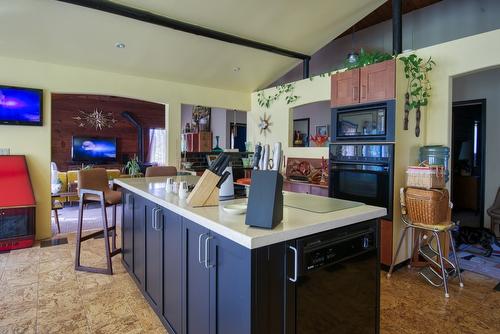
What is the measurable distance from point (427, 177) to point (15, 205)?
4.62m

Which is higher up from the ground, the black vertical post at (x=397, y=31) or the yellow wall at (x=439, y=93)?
the black vertical post at (x=397, y=31)

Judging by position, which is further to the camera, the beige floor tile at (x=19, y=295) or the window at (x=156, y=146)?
the window at (x=156, y=146)

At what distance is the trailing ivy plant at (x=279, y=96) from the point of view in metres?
5.13

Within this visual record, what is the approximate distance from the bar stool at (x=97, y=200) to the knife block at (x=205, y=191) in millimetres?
1568

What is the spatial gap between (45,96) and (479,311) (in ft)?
17.4

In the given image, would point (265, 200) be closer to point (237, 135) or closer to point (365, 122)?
point (365, 122)

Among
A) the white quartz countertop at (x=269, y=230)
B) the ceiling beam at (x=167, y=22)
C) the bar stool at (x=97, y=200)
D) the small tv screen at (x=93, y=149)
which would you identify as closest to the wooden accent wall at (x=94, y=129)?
the small tv screen at (x=93, y=149)

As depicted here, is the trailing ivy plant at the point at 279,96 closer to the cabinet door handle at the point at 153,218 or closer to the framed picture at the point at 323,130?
the framed picture at the point at 323,130

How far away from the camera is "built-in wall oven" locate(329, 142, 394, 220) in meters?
3.06

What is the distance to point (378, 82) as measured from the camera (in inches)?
123

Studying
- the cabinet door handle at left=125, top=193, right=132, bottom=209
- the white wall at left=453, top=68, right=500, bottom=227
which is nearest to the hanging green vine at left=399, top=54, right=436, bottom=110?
the white wall at left=453, top=68, right=500, bottom=227

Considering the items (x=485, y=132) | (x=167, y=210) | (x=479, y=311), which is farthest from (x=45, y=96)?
(x=485, y=132)

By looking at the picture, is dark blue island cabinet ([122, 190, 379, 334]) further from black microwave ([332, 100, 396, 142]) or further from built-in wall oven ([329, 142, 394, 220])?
black microwave ([332, 100, 396, 142])

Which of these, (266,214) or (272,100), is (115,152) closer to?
(272,100)
